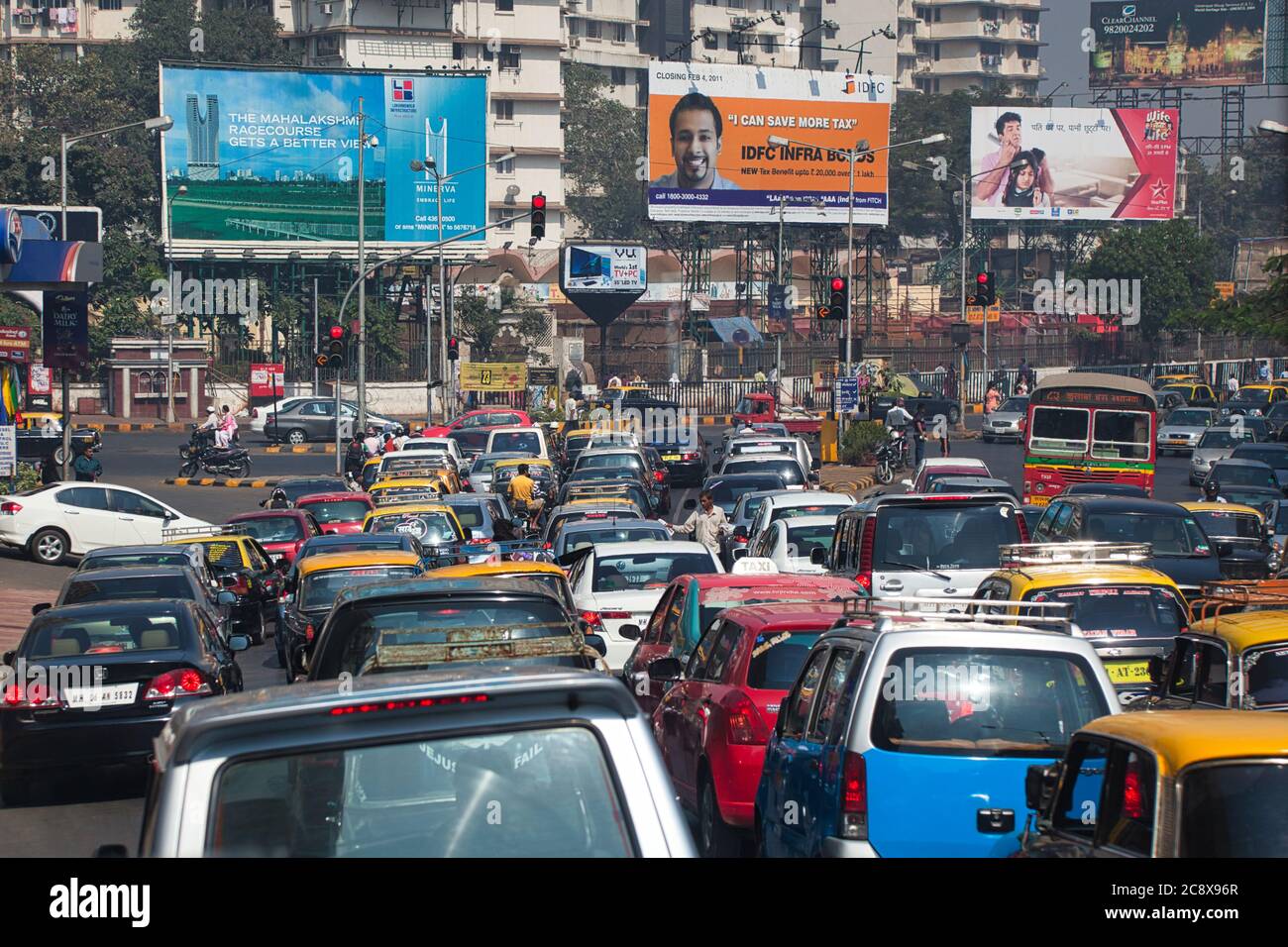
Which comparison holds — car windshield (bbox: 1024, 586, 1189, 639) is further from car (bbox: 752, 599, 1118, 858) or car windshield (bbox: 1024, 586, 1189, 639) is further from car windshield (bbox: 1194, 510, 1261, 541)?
car windshield (bbox: 1194, 510, 1261, 541)

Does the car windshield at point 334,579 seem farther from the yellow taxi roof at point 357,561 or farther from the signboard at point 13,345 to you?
the signboard at point 13,345

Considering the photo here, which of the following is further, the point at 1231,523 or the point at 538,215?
the point at 538,215

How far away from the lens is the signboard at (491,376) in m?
65.8

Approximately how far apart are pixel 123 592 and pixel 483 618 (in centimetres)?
925

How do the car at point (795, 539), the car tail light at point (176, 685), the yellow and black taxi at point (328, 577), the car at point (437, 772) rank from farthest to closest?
the car at point (795, 539), the yellow and black taxi at point (328, 577), the car tail light at point (176, 685), the car at point (437, 772)

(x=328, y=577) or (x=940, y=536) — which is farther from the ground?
(x=940, y=536)

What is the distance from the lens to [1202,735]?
552 centimetres

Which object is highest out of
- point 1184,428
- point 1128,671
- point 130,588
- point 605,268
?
point 605,268

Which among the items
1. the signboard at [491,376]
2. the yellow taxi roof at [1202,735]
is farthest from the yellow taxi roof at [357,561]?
the signboard at [491,376]

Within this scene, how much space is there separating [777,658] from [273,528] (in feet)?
57.7

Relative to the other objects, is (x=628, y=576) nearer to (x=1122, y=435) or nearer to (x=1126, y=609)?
(x=1126, y=609)

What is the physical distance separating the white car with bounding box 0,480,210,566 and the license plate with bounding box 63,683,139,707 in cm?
1705

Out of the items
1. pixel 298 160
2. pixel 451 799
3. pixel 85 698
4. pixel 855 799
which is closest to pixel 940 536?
pixel 85 698

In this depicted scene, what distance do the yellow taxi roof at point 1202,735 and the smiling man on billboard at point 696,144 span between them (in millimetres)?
72159
